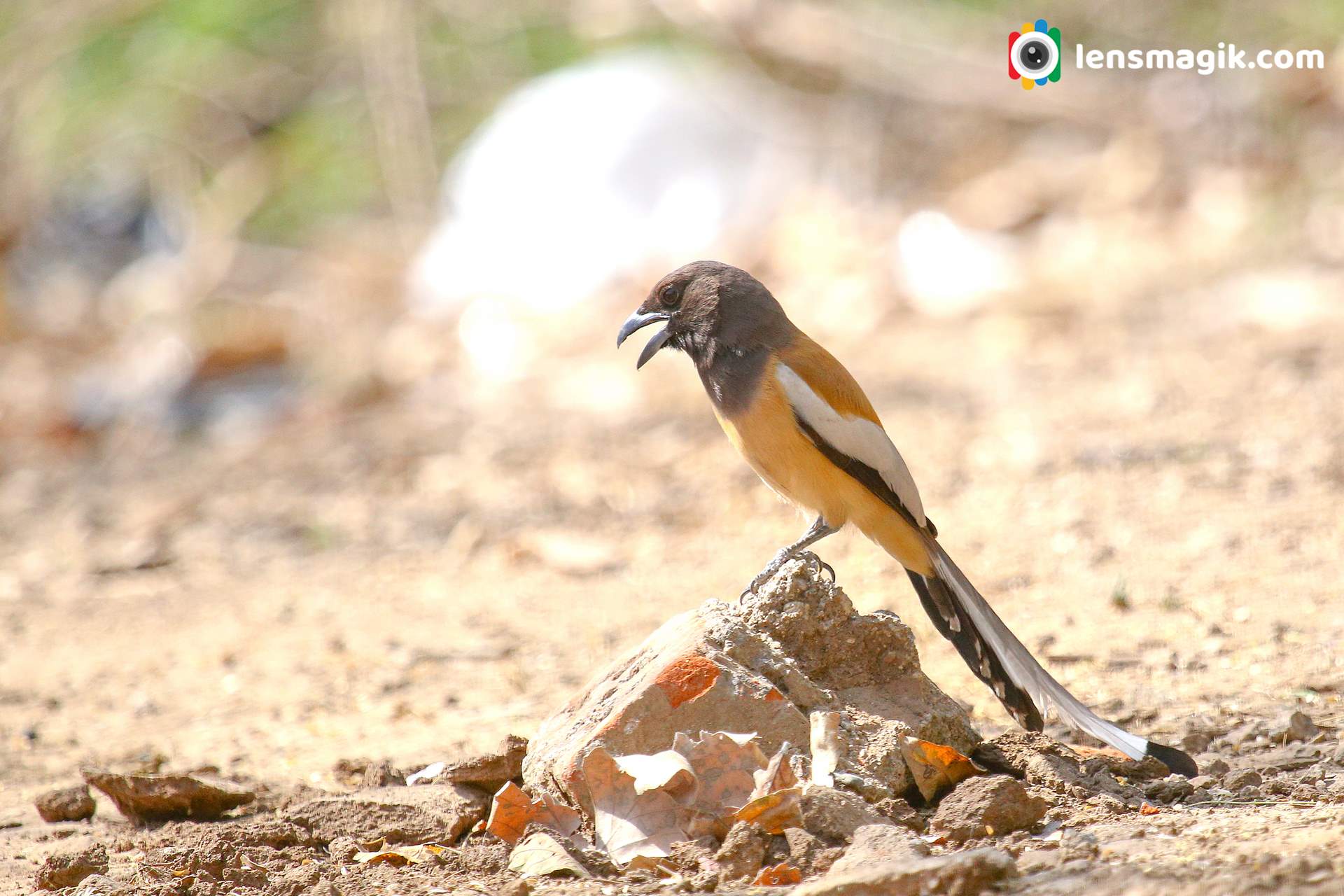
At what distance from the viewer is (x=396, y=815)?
140 inches

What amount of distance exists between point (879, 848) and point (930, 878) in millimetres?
250

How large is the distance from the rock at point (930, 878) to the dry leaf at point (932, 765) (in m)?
0.61

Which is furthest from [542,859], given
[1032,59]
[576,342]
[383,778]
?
[1032,59]

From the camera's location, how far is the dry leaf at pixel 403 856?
329 centimetres

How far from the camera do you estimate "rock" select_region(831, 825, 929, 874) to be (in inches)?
111

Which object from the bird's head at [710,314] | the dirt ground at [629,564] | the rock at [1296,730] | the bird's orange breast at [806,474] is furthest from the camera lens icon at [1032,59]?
the rock at [1296,730]

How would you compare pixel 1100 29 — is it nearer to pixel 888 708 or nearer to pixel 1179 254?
pixel 1179 254

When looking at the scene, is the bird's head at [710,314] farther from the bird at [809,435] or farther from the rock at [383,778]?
the rock at [383,778]

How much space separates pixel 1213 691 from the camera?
170 inches

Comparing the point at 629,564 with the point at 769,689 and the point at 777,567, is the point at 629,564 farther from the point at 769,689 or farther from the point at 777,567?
the point at 769,689

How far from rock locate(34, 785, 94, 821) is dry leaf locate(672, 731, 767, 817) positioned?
1.83 m

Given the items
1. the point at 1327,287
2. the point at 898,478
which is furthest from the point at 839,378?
the point at 1327,287

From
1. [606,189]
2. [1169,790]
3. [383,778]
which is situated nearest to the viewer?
[1169,790]

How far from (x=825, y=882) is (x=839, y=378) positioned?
1.96 metres
